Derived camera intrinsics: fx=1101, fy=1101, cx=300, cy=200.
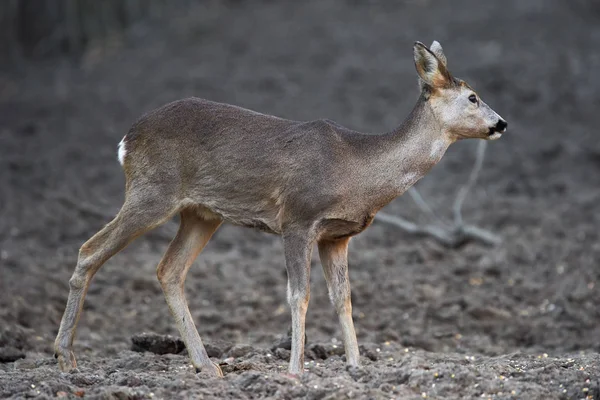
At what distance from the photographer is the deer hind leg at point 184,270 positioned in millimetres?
7793

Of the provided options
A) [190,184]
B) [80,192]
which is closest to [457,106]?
[190,184]

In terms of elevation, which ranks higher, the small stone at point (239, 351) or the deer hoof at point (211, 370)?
the small stone at point (239, 351)

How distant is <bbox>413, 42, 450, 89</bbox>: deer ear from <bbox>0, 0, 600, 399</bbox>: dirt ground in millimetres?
1956

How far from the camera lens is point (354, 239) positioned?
43.8 feet

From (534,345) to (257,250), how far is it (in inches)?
165

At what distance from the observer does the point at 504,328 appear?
1019 centimetres

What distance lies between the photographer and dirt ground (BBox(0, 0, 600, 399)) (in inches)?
291

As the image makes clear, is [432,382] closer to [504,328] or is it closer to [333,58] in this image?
[504,328]

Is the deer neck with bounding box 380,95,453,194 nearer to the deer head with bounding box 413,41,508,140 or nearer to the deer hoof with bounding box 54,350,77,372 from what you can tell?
the deer head with bounding box 413,41,508,140

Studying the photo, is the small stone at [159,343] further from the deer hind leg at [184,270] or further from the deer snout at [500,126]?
the deer snout at [500,126]

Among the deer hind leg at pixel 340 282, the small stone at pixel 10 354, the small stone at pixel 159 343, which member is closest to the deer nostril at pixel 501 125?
the deer hind leg at pixel 340 282

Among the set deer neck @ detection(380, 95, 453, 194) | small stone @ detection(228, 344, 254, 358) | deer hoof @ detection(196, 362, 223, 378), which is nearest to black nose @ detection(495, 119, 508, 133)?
deer neck @ detection(380, 95, 453, 194)

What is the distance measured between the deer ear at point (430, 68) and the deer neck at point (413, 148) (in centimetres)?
14

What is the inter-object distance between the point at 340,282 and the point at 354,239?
5557mm
